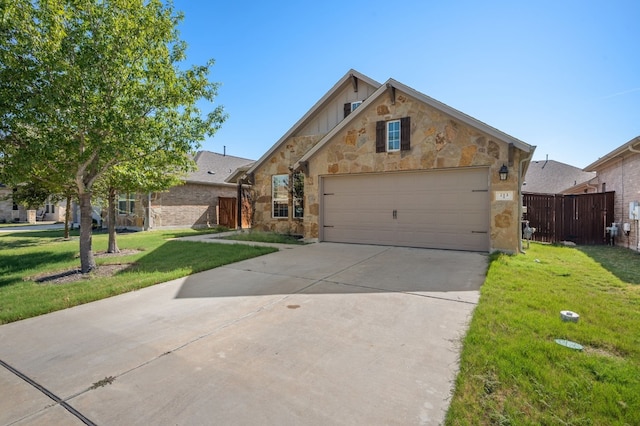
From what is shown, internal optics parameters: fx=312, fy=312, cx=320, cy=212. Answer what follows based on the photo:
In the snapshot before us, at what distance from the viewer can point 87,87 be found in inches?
235

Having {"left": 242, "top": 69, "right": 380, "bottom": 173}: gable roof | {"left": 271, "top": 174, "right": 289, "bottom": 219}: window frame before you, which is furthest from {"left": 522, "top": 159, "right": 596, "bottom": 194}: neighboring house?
{"left": 271, "top": 174, "right": 289, "bottom": 219}: window frame

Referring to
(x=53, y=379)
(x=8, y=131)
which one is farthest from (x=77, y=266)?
(x=53, y=379)

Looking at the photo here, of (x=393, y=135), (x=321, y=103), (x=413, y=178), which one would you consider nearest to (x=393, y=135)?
(x=393, y=135)

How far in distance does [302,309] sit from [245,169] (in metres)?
11.7

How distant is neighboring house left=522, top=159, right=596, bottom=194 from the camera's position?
23.0 metres

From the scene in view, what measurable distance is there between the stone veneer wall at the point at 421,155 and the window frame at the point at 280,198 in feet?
6.88

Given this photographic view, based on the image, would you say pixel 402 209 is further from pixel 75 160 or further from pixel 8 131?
pixel 8 131

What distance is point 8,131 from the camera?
6039 mm

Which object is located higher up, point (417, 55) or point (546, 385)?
point (417, 55)

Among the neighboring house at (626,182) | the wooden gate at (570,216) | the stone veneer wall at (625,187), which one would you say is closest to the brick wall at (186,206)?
the wooden gate at (570,216)

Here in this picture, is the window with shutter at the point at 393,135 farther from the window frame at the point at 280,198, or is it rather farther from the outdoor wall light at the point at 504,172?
the window frame at the point at 280,198

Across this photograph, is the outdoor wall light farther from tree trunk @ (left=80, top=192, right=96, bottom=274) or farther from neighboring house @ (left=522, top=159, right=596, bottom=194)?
neighboring house @ (left=522, top=159, right=596, bottom=194)

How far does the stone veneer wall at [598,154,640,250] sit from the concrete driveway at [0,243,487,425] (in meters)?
8.64

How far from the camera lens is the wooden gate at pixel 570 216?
38.6 ft
